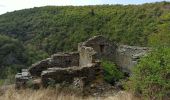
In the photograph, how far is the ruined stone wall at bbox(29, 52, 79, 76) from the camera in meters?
13.3

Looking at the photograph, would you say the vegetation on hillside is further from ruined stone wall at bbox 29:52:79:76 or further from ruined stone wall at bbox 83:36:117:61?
ruined stone wall at bbox 29:52:79:76

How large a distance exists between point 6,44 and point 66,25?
30.7 feet

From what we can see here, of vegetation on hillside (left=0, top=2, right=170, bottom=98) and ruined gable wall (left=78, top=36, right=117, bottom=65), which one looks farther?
vegetation on hillside (left=0, top=2, right=170, bottom=98)

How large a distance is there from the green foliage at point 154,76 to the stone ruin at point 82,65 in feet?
6.85

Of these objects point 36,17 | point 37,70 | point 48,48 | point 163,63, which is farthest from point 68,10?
point 163,63

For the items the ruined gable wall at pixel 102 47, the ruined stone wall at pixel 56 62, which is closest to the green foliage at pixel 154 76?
the ruined stone wall at pixel 56 62

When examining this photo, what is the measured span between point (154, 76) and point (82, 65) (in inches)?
234

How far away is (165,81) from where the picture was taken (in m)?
8.11

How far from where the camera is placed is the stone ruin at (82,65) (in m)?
10.7

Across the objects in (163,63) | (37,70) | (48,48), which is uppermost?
(163,63)

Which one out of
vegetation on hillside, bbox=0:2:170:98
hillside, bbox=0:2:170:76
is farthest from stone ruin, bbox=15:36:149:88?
hillside, bbox=0:2:170:76

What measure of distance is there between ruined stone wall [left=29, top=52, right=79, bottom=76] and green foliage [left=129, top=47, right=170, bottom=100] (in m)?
4.91

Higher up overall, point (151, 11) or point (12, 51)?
point (151, 11)

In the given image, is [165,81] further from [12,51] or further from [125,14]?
[125,14]
